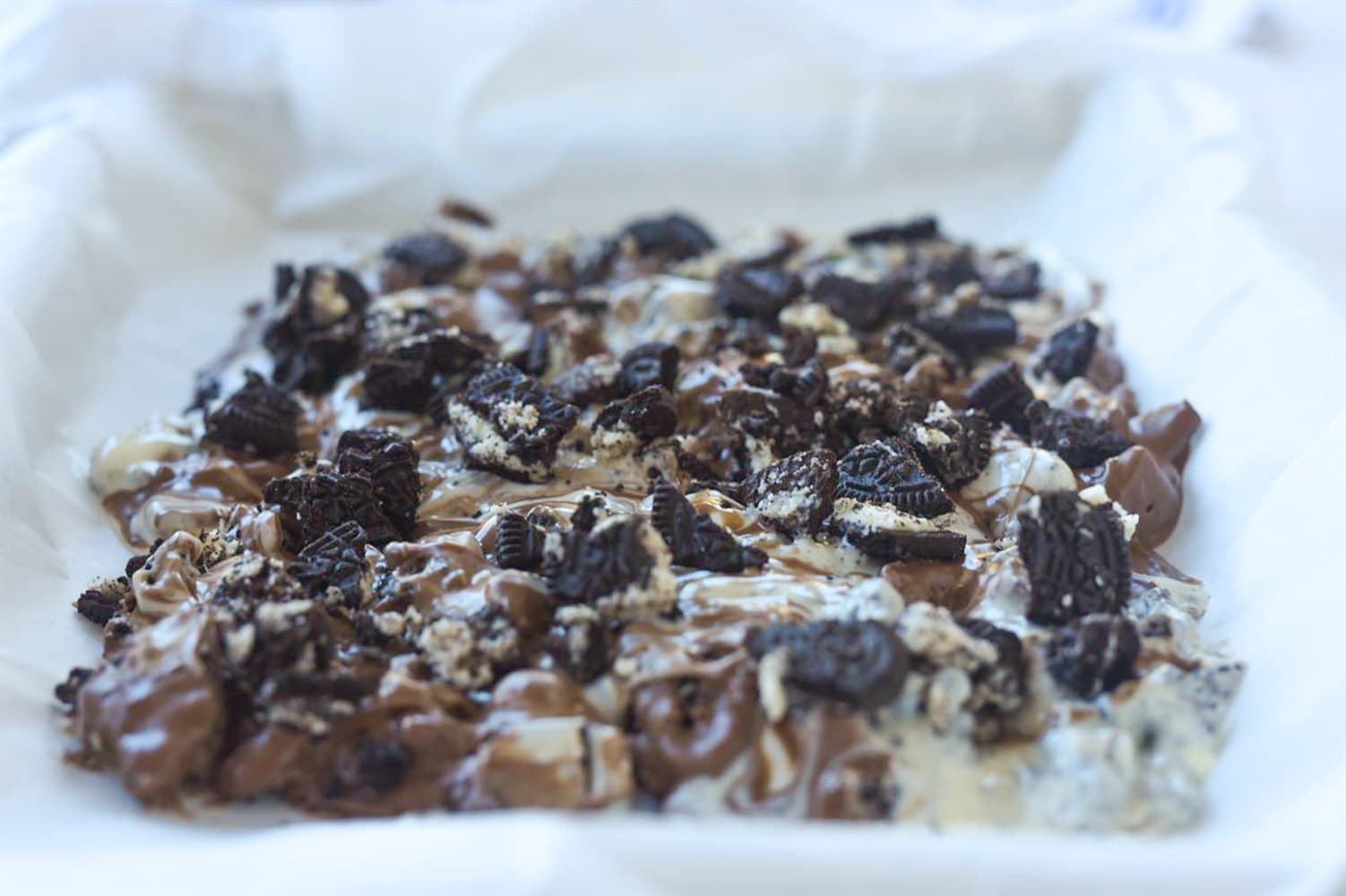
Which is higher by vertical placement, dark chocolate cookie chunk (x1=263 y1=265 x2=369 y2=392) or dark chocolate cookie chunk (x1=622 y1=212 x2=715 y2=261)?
dark chocolate cookie chunk (x1=622 y1=212 x2=715 y2=261)

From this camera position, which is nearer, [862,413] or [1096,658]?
[1096,658]

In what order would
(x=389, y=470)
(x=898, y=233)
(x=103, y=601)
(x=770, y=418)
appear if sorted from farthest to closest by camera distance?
(x=898, y=233)
(x=770, y=418)
(x=389, y=470)
(x=103, y=601)

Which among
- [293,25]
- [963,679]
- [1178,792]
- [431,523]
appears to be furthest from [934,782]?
[293,25]

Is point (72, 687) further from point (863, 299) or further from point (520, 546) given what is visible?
point (863, 299)

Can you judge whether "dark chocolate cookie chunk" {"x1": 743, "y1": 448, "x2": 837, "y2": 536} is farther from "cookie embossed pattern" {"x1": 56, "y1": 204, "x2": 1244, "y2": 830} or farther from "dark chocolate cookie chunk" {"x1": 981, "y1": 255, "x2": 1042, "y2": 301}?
"dark chocolate cookie chunk" {"x1": 981, "y1": 255, "x2": 1042, "y2": 301}

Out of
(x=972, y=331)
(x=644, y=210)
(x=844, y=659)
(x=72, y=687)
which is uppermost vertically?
(x=972, y=331)

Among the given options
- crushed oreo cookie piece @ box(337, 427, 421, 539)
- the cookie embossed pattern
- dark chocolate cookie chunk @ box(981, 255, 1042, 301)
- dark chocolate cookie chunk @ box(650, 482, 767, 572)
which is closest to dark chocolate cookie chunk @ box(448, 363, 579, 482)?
the cookie embossed pattern

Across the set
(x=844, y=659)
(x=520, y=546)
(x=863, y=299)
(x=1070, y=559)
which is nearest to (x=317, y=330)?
(x=520, y=546)
